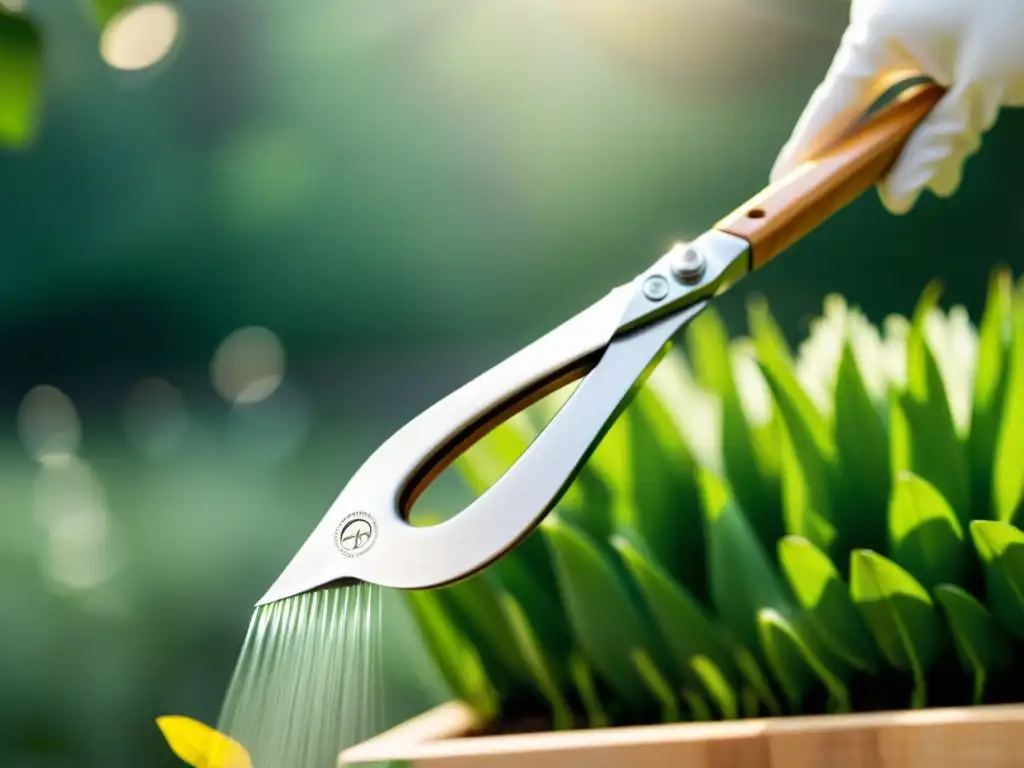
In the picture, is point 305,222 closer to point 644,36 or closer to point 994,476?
point 644,36

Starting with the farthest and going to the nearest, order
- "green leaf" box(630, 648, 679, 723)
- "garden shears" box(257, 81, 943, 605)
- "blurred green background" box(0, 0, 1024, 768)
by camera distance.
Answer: "blurred green background" box(0, 0, 1024, 768) < "green leaf" box(630, 648, 679, 723) < "garden shears" box(257, 81, 943, 605)

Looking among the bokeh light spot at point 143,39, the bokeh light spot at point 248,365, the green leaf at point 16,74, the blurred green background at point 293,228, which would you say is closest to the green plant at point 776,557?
the green leaf at point 16,74

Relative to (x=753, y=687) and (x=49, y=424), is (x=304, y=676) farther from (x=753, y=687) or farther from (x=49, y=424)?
(x=49, y=424)

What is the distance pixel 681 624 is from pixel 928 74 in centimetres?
22

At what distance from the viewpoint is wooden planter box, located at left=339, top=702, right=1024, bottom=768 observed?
30 cm

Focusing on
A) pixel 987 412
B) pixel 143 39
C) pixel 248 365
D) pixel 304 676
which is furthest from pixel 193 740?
pixel 143 39

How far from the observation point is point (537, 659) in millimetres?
393

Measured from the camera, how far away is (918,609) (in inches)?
12.8

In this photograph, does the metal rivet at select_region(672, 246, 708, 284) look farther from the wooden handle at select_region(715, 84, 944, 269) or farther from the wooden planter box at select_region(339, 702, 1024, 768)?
the wooden planter box at select_region(339, 702, 1024, 768)

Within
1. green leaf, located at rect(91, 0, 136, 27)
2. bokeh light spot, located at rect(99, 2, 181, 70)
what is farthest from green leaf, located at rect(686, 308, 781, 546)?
bokeh light spot, located at rect(99, 2, 181, 70)

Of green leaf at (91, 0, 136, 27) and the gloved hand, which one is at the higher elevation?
green leaf at (91, 0, 136, 27)

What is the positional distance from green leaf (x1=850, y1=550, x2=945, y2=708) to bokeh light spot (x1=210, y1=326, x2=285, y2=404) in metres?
0.96

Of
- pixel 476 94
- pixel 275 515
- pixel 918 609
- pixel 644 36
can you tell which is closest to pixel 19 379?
pixel 275 515

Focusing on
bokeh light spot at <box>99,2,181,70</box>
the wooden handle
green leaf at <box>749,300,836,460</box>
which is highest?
bokeh light spot at <box>99,2,181,70</box>
